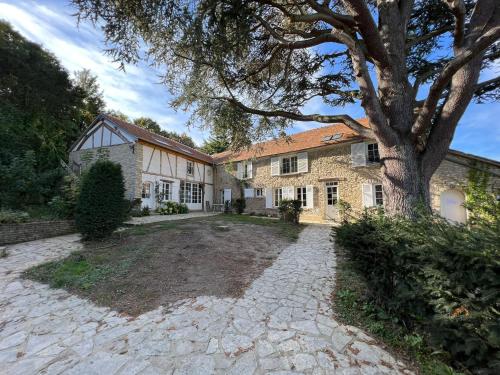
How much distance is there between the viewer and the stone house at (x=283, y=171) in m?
10.8

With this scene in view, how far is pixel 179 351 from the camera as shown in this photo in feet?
7.44

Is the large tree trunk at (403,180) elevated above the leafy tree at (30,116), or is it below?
below

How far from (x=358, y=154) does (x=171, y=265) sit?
1214 cm

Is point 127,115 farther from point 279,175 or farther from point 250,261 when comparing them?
point 250,261

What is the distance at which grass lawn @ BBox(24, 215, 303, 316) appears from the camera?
3.55 metres

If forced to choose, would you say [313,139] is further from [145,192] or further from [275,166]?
[145,192]

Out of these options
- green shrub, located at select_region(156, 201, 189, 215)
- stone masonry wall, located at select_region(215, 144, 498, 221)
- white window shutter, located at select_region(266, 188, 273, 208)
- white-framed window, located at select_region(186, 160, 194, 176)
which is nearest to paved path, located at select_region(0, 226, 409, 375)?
green shrub, located at select_region(156, 201, 189, 215)

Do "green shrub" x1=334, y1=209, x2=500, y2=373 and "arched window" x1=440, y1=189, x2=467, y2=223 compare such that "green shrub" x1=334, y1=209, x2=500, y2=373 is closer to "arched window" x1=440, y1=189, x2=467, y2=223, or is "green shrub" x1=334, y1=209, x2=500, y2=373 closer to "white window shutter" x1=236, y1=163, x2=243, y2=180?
"arched window" x1=440, y1=189, x2=467, y2=223

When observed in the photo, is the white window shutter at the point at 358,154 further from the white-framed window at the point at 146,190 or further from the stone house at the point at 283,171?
the white-framed window at the point at 146,190

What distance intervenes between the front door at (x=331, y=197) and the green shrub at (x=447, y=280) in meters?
11.8

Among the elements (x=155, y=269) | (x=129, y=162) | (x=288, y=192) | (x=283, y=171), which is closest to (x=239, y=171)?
(x=283, y=171)

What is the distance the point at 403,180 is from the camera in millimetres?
4066

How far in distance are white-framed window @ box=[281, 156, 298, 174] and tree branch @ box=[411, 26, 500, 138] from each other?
38.6 feet

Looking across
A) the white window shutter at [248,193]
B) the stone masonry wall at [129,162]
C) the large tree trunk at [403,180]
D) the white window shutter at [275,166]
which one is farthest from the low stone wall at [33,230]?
the white window shutter at [275,166]
